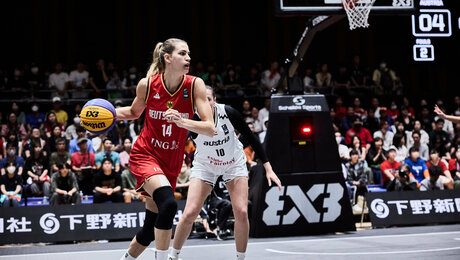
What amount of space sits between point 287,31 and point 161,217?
15.3 m

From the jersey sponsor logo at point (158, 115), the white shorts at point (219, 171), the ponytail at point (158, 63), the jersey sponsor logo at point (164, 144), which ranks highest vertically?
the ponytail at point (158, 63)

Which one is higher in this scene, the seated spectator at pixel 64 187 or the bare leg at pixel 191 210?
the bare leg at pixel 191 210

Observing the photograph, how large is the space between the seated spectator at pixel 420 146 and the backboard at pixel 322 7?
5059 millimetres

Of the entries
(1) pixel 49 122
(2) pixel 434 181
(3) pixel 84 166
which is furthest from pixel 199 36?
(2) pixel 434 181

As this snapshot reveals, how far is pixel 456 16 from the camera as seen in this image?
12.3 m

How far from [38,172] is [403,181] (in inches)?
274

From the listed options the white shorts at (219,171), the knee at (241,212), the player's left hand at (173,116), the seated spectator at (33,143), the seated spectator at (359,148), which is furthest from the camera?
the seated spectator at (359,148)

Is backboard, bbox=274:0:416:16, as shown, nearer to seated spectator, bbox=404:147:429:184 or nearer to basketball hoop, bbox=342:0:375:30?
basketball hoop, bbox=342:0:375:30

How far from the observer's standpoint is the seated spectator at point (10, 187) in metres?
10.7

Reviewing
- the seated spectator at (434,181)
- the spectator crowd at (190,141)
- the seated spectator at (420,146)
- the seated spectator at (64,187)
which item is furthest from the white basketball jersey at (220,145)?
the seated spectator at (420,146)

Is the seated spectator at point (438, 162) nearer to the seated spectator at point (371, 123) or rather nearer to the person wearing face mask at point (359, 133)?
the person wearing face mask at point (359, 133)

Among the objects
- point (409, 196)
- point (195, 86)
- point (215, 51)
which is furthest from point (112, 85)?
point (195, 86)

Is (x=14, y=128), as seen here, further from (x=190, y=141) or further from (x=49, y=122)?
(x=190, y=141)

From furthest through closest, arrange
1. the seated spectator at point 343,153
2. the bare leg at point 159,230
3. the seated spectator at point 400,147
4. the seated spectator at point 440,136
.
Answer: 1. the seated spectator at point 440,136
2. the seated spectator at point 400,147
3. the seated spectator at point 343,153
4. the bare leg at point 159,230
